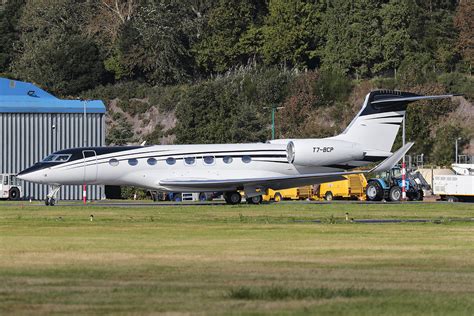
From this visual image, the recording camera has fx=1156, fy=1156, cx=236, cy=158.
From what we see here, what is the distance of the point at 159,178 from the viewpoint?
5669cm

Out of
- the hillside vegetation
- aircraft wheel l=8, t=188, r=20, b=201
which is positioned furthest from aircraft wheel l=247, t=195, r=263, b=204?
the hillside vegetation

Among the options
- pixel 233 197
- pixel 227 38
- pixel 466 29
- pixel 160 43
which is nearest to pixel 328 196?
pixel 233 197

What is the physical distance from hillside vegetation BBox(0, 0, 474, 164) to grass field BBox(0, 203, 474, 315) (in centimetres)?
7005

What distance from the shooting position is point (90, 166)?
55562mm

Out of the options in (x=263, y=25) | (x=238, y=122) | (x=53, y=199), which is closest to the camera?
(x=53, y=199)

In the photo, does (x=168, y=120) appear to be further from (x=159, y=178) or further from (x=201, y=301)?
(x=201, y=301)

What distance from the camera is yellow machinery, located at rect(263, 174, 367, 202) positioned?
243ft

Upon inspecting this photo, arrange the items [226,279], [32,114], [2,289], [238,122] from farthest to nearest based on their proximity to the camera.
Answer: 1. [238,122]
2. [32,114]
3. [226,279]
4. [2,289]

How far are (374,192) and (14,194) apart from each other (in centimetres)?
2566

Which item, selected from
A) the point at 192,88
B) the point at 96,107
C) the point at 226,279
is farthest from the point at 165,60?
the point at 226,279

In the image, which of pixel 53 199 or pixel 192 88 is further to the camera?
pixel 192 88

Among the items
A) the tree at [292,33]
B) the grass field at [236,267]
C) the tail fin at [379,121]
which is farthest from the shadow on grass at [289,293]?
the tree at [292,33]

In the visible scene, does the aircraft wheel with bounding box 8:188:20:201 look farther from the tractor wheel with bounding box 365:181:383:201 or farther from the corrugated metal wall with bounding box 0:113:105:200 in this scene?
the tractor wheel with bounding box 365:181:383:201

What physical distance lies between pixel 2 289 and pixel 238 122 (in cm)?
8849
